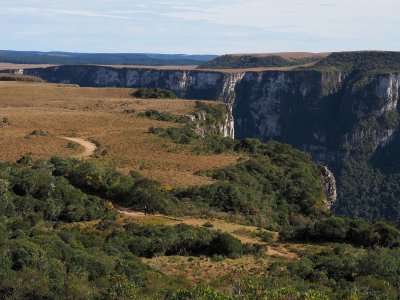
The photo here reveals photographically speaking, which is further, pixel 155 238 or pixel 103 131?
pixel 103 131

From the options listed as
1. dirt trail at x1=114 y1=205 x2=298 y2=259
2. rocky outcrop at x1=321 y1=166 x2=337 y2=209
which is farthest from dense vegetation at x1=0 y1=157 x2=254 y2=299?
rocky outcrop at x1=321 y1=166 x2=337 y2=209

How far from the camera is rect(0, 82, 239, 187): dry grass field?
143ft

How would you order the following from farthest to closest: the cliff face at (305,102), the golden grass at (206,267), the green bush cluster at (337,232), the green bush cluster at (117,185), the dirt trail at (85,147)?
the cliff face at (305,102) < the dirt trail at (85,147) < the green bush cluster at (117,185) < the green bush cluster at (337,232) < the golden grass at (206,267)

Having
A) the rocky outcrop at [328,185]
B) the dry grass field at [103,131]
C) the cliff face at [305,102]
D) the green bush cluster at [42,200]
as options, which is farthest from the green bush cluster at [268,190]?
the cliff face at [305,102]

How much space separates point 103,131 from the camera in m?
55.9

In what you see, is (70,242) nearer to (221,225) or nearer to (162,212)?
(162,212)

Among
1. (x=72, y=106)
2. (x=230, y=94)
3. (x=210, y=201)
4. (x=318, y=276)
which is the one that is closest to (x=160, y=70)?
(x=230, y=94)

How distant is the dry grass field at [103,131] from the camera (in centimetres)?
4362

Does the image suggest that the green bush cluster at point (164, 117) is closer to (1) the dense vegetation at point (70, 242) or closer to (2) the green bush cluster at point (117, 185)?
(1) the dense vegetation at point (70, 242)

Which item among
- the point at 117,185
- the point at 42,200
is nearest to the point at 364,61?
the point at 117,185

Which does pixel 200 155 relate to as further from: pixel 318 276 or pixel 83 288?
pixel 83 288

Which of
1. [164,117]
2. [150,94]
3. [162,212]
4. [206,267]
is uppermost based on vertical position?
[150,94]

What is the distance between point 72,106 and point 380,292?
2282 inches

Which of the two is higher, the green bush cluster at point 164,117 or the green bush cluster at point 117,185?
the green bush cluster at point 164,117
